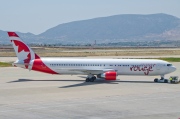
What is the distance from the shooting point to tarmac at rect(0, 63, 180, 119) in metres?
29.8

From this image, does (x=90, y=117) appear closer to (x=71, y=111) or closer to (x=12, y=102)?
(x=71, y=111)

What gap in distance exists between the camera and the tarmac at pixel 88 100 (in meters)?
29.8

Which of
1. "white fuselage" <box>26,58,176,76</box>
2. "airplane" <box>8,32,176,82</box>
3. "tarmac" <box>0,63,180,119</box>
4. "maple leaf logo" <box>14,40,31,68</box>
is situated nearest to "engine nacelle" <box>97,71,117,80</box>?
"tarmac" <box>0,63,180,119</box>

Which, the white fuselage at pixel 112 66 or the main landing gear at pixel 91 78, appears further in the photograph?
the white fuselage at pixel 112 66

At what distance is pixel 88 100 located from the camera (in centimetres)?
3669

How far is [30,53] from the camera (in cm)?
5478

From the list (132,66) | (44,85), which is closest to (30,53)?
(44,85)

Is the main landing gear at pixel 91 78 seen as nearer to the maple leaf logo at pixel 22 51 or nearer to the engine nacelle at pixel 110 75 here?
the engine nacelle at pixel 110 75

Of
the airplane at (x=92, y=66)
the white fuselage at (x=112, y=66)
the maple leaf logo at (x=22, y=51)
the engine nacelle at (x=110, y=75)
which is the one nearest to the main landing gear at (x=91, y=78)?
the airplane at (x=92, y=66)

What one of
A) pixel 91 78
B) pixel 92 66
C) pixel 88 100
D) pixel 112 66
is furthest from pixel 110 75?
pixel 88 100

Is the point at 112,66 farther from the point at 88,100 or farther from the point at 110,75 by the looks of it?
the point at 88,100

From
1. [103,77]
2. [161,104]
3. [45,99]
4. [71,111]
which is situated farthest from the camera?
[103,77]

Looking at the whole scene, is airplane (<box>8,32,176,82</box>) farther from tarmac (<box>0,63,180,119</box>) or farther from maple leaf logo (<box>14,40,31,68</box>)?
tarmac (<box>0,63,180,119</box>)

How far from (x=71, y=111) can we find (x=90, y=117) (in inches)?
113
